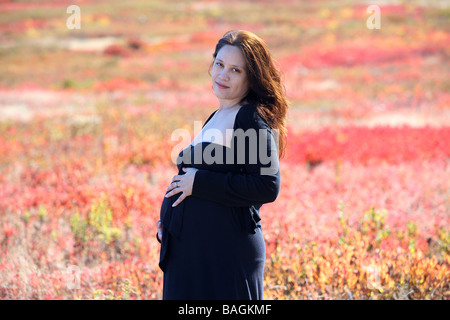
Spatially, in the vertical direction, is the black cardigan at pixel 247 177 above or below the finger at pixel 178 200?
above

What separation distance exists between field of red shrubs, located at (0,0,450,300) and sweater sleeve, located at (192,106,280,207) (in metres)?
0.82

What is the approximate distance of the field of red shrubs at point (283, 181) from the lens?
150 inches

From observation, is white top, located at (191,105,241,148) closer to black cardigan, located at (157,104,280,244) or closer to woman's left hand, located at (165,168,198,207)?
black cardigan, located at (157,104,280,244)

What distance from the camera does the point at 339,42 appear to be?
30328 millimetres

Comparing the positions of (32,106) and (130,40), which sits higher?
(130,40)

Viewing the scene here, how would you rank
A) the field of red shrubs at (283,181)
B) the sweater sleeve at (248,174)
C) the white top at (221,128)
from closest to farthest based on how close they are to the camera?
1. the sweater sleeve at (248,174)
2. the white top at (221,128)
3. the field of red shrubs at (283,181)

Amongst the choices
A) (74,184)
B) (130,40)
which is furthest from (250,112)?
(130,40)

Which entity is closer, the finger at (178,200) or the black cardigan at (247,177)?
the black cardigan at (247,177)

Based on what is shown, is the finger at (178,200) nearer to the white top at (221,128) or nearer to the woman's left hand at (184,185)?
A: the woman's left hand at (184,185)

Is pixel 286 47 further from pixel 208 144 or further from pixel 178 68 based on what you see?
pixel 208 144

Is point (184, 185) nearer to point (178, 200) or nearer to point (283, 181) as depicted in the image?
point (178, 200)

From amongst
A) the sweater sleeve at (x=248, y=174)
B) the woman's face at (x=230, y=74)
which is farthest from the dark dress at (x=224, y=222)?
the woman's face at (x=230, y=74)

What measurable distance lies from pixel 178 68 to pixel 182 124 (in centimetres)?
1430

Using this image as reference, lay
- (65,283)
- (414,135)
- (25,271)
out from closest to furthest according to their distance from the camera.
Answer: (65,283) → (25,271) → (414,135)
